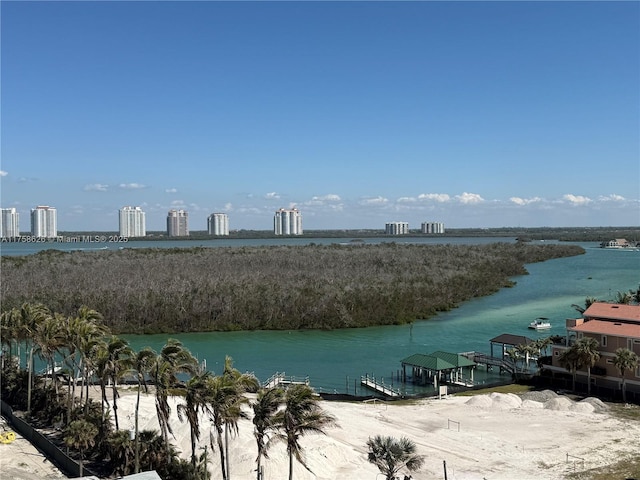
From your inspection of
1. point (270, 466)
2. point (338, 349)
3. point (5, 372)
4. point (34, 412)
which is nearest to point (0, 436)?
point (34, 412)

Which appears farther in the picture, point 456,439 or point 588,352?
point 588,352

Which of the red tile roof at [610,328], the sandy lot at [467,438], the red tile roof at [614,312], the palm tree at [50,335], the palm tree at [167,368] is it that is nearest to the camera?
the palm tree at [167,368]

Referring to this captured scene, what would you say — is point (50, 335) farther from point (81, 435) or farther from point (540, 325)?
point (540, 325)

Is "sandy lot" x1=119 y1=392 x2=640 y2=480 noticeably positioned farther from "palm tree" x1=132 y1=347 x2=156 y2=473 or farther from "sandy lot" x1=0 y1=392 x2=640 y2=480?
"palm tree" x1=132 y1=347 x2=156 y2=473

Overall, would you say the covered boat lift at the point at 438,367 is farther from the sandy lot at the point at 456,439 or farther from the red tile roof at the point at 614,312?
the red tile roof at the point at 614,312

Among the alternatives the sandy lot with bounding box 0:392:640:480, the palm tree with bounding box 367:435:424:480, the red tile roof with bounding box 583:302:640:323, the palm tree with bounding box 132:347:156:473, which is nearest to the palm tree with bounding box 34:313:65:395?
the sandy lot with bounding box 0:392:640:480

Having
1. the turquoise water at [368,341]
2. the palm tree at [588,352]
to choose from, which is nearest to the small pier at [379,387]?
the turquoise water at [368,341]

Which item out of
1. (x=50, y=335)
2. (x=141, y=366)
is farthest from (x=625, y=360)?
(x=50, y=335)
